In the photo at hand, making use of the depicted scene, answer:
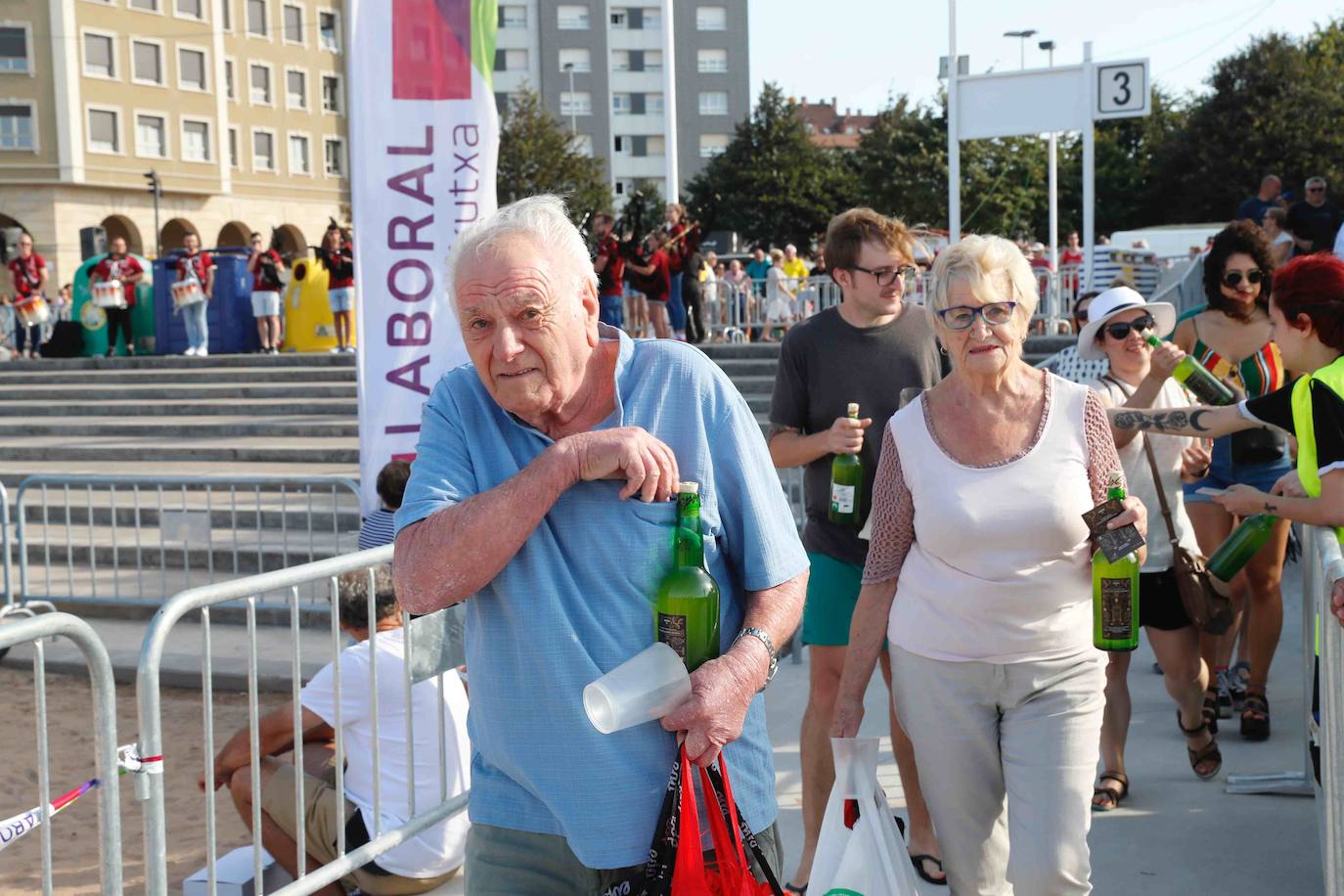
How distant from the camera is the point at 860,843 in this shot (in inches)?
116

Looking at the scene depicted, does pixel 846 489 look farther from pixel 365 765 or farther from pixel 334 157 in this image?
pixel 334 157

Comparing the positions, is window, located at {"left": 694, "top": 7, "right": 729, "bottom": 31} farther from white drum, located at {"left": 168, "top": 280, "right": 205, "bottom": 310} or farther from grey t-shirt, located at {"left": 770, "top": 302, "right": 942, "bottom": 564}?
Result: grey t-shirt, located at {"left": 770, "top": 302, "right": 942, "bottom": 564}

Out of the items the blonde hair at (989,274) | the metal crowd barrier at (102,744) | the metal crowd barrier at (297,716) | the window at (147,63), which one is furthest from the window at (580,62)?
the metal crowd barrier at (102,744)

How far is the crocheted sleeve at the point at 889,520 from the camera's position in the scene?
3432 millimetres

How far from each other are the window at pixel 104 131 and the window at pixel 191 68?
4.13 m

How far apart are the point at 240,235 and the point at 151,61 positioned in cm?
926

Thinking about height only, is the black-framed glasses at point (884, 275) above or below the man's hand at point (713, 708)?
above

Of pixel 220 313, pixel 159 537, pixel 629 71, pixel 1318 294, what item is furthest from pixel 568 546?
pixel 629 71

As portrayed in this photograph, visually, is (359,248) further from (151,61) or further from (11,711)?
(151,61)

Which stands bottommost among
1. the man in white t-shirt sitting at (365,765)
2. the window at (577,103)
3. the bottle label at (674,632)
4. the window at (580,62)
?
the man in white t-shirt sitting at (365,765)

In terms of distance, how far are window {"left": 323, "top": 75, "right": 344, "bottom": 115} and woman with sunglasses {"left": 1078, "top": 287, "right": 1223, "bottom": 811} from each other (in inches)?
2780

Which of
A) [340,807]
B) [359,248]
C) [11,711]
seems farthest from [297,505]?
[340,807]

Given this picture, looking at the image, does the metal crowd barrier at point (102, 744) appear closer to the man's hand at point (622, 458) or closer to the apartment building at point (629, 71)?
the man's hand at point (622, 458)

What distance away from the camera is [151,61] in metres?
59.8
